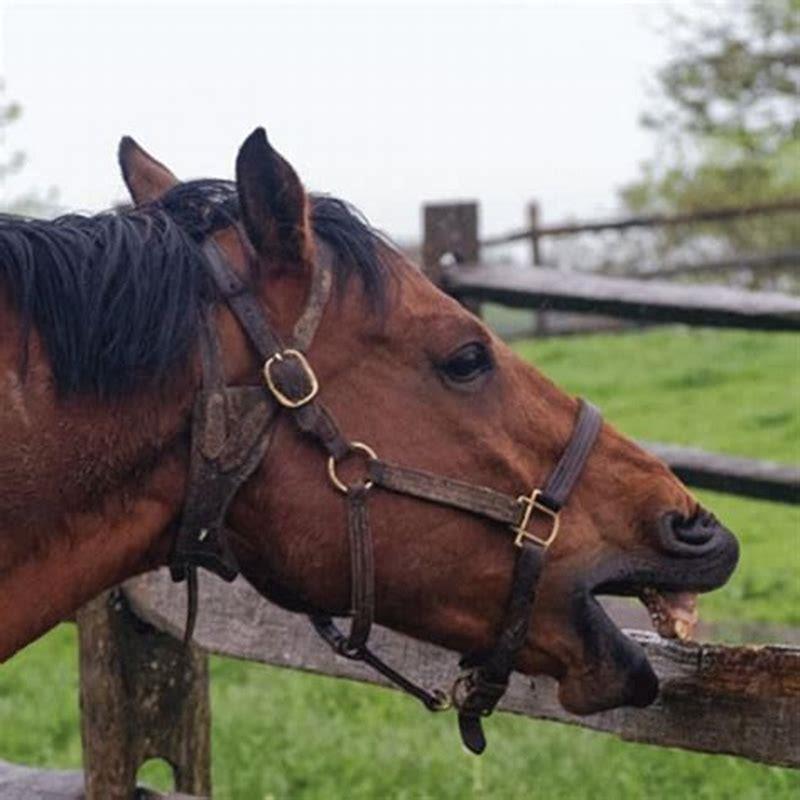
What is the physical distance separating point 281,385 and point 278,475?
130 mm

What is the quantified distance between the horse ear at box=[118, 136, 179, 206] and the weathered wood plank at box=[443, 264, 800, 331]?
126 inches

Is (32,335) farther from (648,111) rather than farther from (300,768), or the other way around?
(648,111)

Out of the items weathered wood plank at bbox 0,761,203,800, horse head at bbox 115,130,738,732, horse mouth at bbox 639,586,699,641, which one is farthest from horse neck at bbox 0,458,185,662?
weathered wood plank at bbox 0,761,203,800

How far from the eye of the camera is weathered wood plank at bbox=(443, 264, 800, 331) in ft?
19.9

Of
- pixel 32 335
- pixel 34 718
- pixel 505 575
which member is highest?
pixel 32 335

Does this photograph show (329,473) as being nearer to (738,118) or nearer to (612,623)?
(612,623)

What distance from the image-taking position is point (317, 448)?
103 inches

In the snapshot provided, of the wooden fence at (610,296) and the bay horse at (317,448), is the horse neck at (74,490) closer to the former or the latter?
the bay horse at (317,448)

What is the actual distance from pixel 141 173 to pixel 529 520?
0.85 m

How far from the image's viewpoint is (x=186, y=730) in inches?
152

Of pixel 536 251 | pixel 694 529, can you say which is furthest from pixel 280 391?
pixel 536 251

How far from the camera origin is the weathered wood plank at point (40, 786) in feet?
12.3

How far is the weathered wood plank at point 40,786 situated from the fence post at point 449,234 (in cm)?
290

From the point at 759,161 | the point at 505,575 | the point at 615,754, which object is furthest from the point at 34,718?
the point at 759,161
